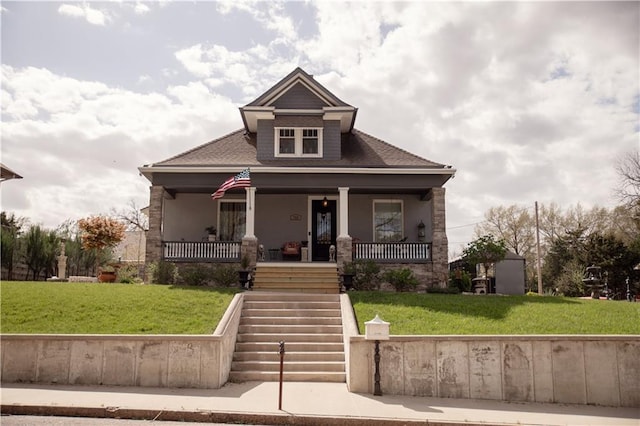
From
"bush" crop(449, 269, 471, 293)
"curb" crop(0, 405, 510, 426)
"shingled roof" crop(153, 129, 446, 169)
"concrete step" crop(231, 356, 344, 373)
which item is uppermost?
"shingled roof" crop(153, 129, 446, 169)

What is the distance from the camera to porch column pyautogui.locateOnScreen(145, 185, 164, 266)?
17.2m

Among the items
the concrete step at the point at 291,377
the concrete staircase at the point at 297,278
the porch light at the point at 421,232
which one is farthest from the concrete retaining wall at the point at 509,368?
the porch light at the point at 421,232

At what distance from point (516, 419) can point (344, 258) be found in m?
9.91

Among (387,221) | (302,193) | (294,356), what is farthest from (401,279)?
(294,356)

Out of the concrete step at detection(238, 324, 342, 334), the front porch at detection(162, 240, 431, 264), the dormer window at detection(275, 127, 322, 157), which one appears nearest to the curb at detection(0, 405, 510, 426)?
the concrete step at detection(238, 324, 342, 334)

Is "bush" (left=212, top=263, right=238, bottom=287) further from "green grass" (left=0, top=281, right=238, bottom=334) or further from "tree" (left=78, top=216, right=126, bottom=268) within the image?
"tree" (left=78, top=216, right=126, bottom=268)

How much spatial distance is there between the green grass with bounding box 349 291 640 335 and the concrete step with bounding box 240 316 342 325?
66 centimetres

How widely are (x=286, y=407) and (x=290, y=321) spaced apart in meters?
4.29

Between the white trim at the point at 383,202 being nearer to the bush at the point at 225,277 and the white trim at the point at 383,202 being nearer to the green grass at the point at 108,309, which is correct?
the bush at the point at 225,277

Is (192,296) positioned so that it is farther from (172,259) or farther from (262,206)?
(262,206)

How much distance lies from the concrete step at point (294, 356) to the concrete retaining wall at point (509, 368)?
1395mm

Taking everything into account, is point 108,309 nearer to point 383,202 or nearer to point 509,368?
point 509,368

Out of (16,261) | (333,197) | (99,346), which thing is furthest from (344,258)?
(16,261)

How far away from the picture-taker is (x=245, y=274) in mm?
15492
